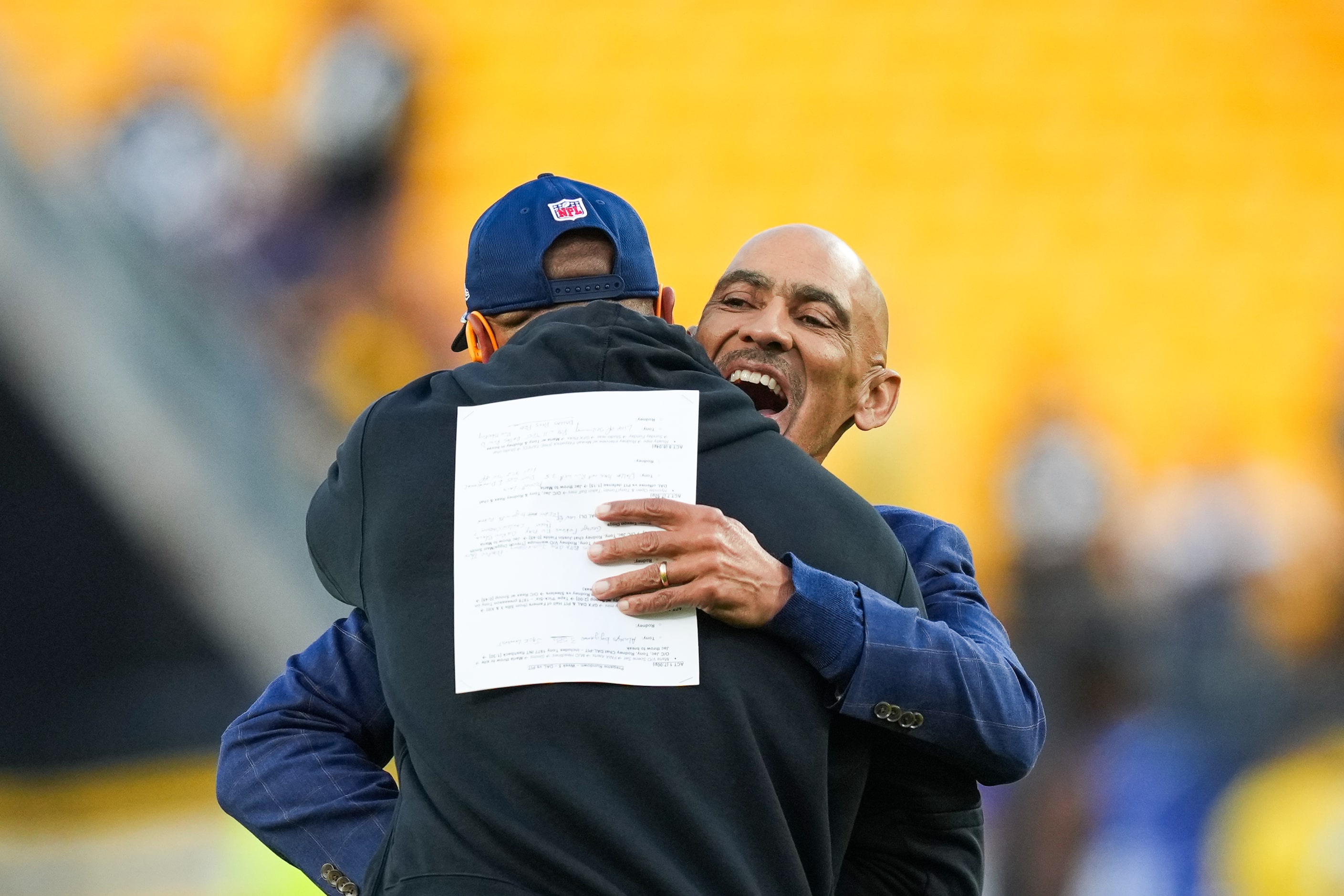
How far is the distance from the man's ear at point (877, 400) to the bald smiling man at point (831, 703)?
30 centimetres

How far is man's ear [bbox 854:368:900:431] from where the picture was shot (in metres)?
2.01

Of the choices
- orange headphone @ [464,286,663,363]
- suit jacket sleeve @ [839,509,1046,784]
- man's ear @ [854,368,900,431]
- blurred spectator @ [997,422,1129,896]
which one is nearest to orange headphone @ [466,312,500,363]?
orange headphone @ [464,286,663,363]

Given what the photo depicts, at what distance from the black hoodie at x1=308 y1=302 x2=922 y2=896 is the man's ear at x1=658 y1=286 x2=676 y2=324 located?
0.13 m

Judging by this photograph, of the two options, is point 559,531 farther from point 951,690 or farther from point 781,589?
point 951,690

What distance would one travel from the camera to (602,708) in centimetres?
122

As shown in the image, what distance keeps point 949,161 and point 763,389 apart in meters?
3.69

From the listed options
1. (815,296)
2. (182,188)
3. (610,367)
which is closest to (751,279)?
(815,296)

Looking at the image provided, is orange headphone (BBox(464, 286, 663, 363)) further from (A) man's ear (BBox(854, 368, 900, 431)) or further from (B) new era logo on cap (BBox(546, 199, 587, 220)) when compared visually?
(A) man's ear (BBox(854, 368, 900, 431))

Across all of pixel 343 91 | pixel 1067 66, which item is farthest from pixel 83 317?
pixel 1067 66

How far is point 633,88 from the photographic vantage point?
5211 mm

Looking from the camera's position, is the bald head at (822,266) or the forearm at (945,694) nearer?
the forearm at (945,694)

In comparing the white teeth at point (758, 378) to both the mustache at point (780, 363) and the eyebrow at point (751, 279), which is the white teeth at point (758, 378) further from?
the eyebrow at point (751, 279)

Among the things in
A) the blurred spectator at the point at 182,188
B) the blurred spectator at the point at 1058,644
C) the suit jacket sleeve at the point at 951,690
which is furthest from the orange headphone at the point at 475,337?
the blurred spectator at the point at 1058,644

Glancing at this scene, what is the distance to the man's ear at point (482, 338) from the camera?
1.46 meters
